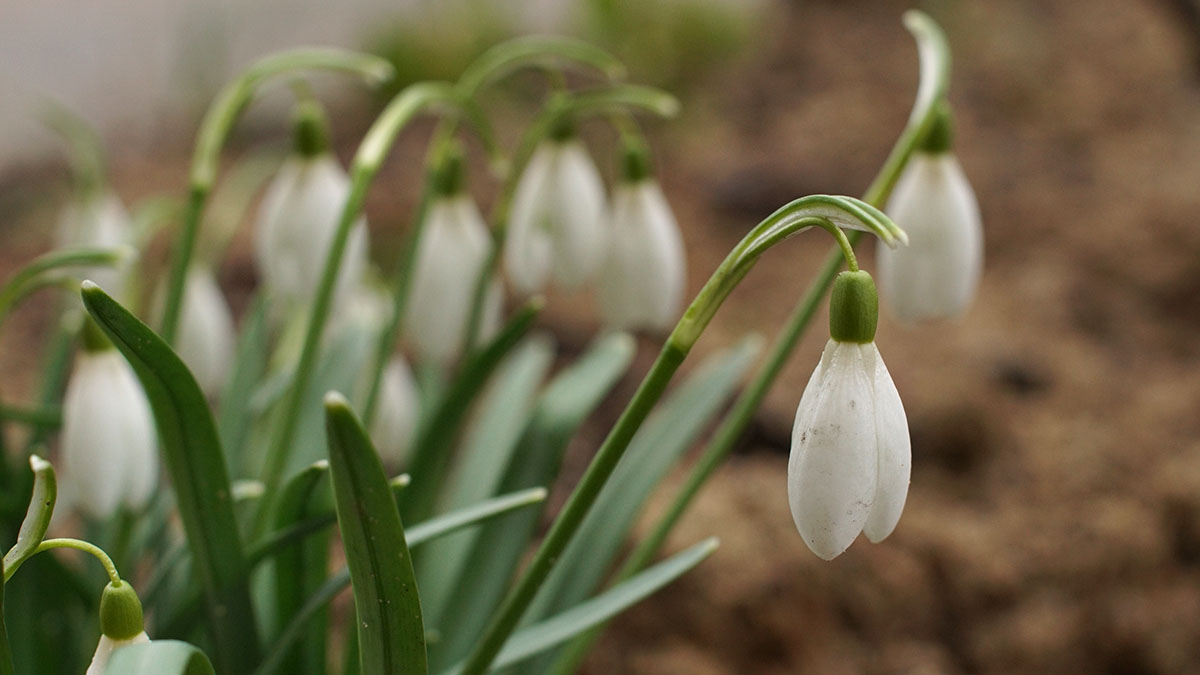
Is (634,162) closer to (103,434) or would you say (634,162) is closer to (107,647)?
(103,434)

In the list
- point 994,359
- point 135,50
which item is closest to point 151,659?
point 994,359

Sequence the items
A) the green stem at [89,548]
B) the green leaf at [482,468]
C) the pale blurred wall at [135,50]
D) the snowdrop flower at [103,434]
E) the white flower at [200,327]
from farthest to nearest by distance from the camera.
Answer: the pale blurred wall at [135,50], the white flower at [200,327], the green leaf at [482,468], the snowdrop flower at [103,434], the green stem at [89,548]

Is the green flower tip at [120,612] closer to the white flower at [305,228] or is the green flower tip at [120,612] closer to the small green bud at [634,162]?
the white flower at [305,228]

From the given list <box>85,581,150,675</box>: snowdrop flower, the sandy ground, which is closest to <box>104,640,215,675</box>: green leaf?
<box>85,581,150,675</box>: snowdrop flower

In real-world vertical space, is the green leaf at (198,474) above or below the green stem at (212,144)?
below

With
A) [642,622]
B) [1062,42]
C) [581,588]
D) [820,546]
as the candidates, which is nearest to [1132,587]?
[642,622]

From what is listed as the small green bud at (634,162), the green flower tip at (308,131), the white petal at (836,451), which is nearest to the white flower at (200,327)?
the green flower tip at (308,131)

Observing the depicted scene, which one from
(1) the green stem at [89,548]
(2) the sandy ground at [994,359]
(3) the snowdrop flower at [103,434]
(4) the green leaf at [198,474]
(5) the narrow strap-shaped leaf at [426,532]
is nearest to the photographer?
(1) the green stem at [89,548]
